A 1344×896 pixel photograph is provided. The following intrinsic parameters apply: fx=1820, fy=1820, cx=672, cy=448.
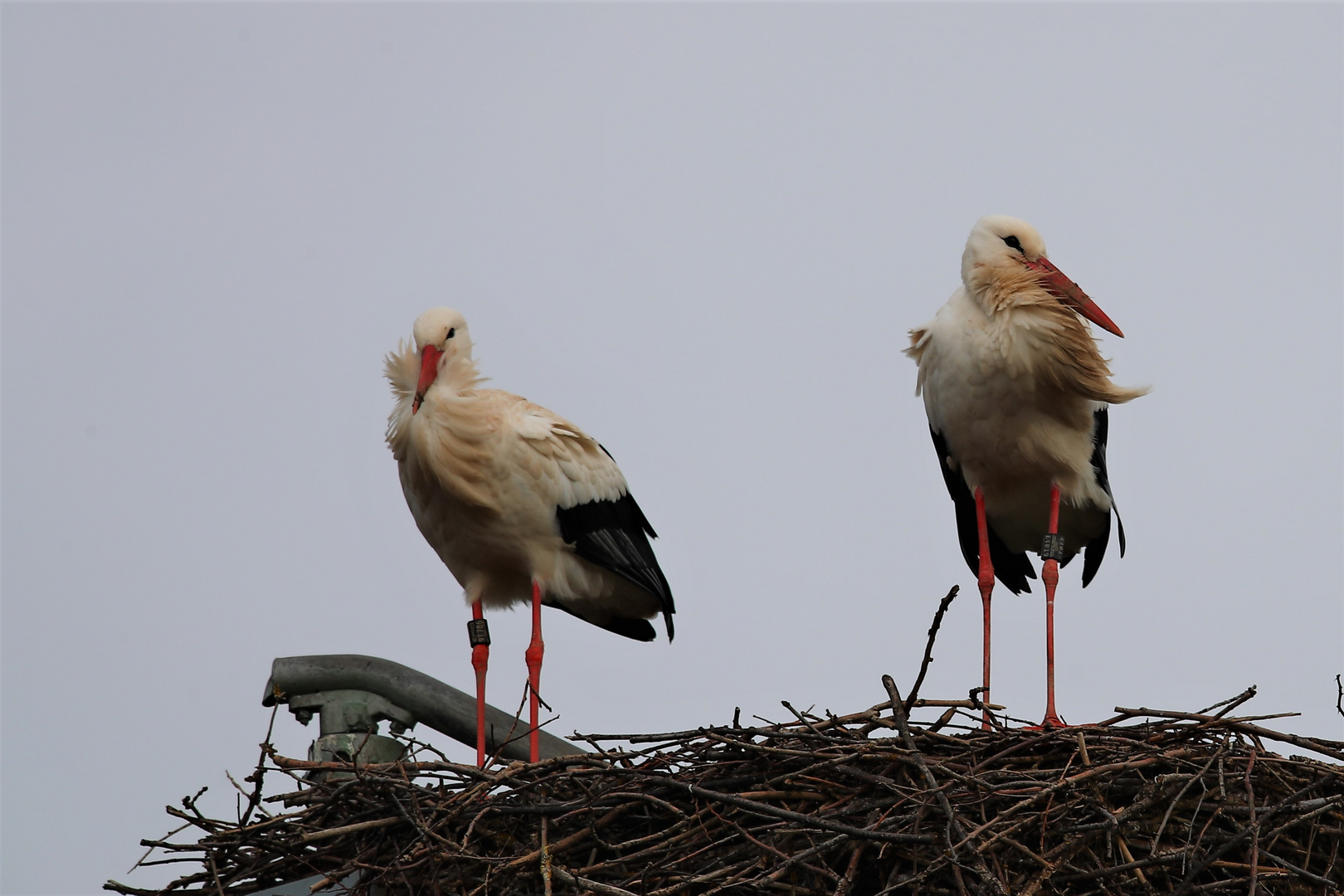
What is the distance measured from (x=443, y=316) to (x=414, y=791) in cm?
189

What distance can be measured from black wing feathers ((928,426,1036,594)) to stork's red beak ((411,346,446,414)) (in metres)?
1.62

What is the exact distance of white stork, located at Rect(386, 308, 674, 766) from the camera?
5.76 metres

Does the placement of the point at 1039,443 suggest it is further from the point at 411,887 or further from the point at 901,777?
the point at 411,887

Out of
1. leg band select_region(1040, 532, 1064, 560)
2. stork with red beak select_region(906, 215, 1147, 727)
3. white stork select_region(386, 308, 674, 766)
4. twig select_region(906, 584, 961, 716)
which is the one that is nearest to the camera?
twig select_region(906, 584, 961, 716)

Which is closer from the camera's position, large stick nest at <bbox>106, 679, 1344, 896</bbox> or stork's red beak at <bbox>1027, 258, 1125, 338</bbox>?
large stick nest at <bbox>106, 679, 1344, 896</bbox>

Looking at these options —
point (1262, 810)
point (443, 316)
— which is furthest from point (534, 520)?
point (1262, 810)

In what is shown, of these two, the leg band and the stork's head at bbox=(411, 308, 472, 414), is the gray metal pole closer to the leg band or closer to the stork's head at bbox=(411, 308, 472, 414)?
the stork's head at bbox=(411, 308, 472, 414)

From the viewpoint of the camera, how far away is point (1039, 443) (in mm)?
5574

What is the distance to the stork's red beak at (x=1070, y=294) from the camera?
5469 mm

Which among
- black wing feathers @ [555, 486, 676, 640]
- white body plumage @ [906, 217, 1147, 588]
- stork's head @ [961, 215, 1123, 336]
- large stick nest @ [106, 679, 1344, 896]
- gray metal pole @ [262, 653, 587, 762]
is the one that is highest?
stork's head @ [961, 215, 1123, 336]

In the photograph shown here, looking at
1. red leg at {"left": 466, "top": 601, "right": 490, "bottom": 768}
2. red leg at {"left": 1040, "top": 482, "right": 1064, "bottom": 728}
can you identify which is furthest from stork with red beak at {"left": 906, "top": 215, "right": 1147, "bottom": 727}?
red leg at {"left": 466, "top": 601, "right": 490, "bottom": 768}

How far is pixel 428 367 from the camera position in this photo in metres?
5.86

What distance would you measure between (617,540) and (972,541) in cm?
120

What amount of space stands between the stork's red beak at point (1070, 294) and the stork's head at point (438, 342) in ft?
6.11
